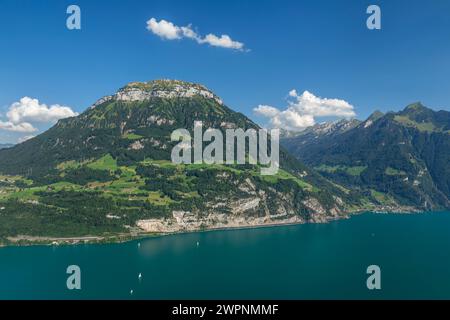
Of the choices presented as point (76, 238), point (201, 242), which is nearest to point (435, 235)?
point (201, 242)

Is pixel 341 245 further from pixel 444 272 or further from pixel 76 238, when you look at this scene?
pixel 76 238

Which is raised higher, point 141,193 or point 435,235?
point 141,193
